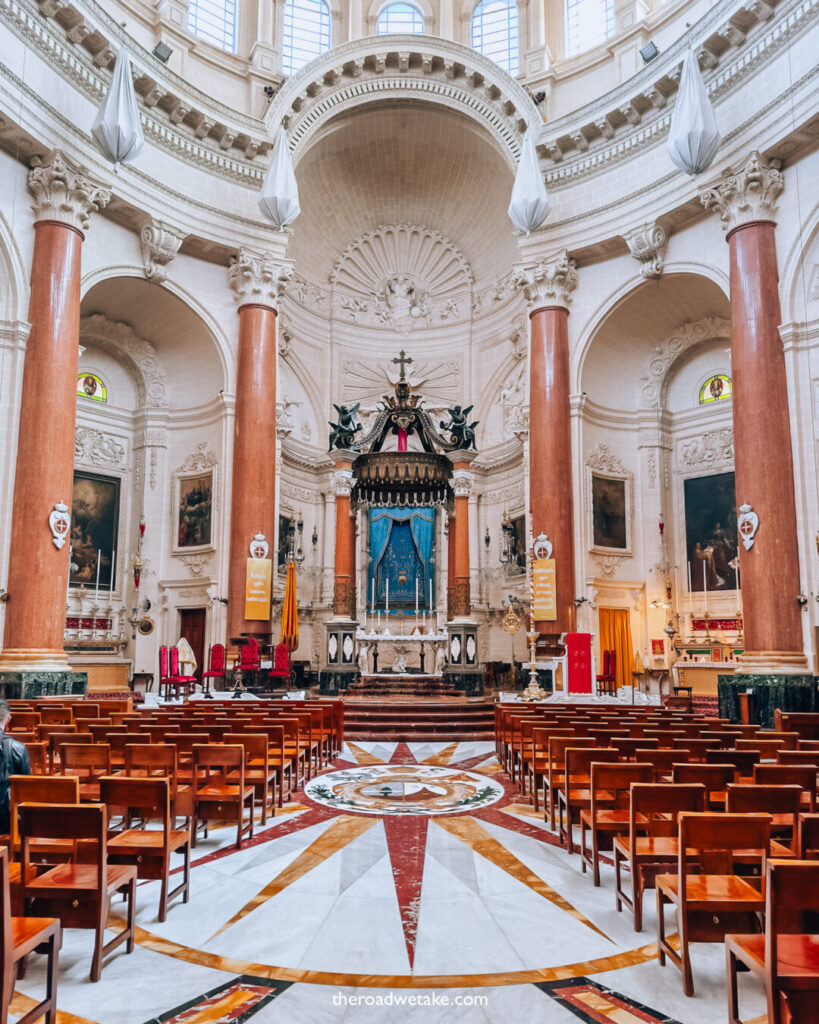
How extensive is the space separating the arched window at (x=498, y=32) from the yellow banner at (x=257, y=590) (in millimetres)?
15993

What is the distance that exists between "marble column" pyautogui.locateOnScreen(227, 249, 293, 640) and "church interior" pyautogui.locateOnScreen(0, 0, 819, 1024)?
3.9 inches

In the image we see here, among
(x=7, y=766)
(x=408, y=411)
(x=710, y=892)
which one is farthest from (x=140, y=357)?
(x=710, y=892)

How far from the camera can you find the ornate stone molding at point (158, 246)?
1768 centimetres

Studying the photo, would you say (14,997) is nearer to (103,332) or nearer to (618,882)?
(618,882)

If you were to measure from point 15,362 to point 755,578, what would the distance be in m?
14.3

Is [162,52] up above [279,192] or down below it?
above

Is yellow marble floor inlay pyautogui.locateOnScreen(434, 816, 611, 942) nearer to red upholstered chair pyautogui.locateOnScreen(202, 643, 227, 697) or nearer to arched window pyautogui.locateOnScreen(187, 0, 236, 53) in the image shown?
red upholstered chair pyautogui.locateOnScreen(202, 643, 227, 697)

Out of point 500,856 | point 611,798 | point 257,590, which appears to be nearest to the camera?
point 611,798

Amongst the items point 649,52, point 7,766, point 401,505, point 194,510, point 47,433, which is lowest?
point 7,766

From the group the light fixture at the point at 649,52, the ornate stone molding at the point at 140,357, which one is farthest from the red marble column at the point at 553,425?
the ornate stone molding at the point at 140,357

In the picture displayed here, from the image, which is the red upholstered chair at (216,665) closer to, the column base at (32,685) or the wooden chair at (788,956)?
the column base at (32,685)

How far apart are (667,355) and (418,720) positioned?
1227 cm

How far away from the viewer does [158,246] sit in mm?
17812

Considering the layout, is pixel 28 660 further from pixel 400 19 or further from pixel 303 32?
pixel 400 19
